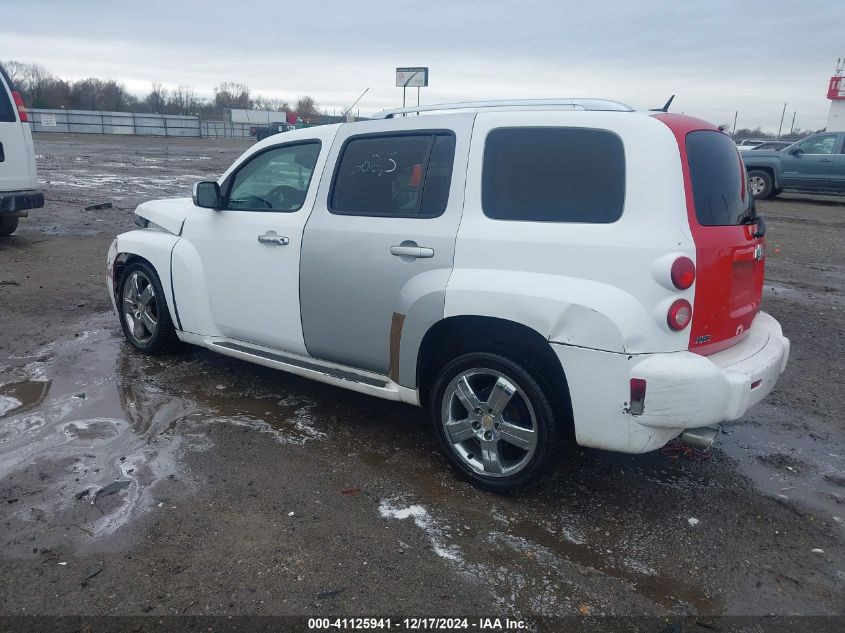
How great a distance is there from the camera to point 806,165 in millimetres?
17375

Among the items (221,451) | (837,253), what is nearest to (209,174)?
(837,253)

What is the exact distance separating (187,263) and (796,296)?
6908 mm

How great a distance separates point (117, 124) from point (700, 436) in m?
61.5

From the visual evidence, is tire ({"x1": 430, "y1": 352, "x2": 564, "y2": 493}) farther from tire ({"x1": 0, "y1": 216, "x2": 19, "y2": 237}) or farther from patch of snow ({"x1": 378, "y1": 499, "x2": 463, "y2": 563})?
tire ({"x1": 0, "y1": 216, "x2": 19, "y2": 237})

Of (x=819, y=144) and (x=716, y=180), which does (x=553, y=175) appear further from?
(x=819, y=144)

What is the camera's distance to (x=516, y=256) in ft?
11.1

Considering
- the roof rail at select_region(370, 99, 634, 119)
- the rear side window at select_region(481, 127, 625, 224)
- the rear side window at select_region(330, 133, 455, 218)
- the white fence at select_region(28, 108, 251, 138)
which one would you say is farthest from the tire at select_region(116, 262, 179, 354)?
the white fence at select_region(28, 108, 251, 138)

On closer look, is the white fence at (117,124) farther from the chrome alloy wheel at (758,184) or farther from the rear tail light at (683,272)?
the rear tail light at (683,272)

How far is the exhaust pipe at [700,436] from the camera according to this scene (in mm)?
3188

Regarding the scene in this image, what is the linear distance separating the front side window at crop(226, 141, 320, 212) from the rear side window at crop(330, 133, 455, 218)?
32 centimetres

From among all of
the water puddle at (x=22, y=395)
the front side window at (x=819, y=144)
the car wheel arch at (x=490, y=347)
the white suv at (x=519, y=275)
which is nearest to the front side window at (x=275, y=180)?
the white suv at (x=519, y=275)

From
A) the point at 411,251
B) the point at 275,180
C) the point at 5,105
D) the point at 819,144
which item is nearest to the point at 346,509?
the point at 411,251

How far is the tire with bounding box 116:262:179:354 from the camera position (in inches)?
209

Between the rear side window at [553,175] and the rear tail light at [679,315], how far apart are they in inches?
19.1
